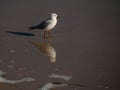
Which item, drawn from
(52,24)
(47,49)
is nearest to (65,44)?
(47,49)

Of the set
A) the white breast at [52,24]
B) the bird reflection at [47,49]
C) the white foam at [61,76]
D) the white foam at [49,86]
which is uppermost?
the white breast at [52,24]

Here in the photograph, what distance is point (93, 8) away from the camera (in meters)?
12.0

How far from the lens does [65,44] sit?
9.20 metres

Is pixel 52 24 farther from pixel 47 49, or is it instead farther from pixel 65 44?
pixel 47 49

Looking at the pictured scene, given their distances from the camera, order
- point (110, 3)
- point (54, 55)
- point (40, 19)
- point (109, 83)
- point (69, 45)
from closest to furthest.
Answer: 1. point (109, 83)
2. point (54, 55)
3. point (69, 45)
4. point (40, 19)
5. point (110, 3)

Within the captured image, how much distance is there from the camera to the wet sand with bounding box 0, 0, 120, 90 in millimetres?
7406

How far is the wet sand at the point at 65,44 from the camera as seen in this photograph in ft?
24.3

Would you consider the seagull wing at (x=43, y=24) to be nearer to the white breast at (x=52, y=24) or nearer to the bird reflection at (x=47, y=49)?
the white breast at (x=52, y=24)

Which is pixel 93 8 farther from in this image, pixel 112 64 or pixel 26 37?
pixel 112 64

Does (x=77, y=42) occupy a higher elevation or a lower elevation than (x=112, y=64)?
higher

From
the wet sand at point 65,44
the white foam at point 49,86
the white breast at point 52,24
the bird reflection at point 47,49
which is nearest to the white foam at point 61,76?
the wet sand at point 65,44

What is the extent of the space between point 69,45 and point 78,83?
221 cm

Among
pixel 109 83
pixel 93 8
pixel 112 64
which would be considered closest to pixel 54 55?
pixel 112 64

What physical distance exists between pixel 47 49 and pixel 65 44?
0.47 meters
